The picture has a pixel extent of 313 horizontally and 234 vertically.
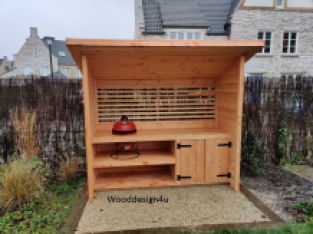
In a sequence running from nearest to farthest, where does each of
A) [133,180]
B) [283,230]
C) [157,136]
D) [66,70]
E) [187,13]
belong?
1. [283,230]
2. [157,136]
3. [133,180]
4. [187,13]
5. [66,70]

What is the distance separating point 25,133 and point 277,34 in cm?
1109

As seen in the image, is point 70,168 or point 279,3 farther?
point 279,3

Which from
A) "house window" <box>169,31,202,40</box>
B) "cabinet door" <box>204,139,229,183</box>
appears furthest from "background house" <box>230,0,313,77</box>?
"cabinet door" <box>204,139,229,183</box>

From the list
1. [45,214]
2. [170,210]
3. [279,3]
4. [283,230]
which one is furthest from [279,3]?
[45,214]

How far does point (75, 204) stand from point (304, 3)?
1264 cm

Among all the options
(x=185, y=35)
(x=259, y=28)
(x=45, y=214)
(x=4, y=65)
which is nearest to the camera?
(x=45, y=214)

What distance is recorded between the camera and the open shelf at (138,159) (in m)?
2.86

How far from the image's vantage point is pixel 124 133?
3.03m

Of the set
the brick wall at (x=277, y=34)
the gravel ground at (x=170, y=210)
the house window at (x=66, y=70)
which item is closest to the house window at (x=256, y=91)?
the gravel ground at (x=170, y=210)

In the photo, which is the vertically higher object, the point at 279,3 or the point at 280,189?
the point at 279,3

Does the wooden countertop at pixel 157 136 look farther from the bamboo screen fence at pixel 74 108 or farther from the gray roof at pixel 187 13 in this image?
the gray roof at pixel 187 13

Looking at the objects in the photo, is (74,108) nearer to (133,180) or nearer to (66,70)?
(133,180)

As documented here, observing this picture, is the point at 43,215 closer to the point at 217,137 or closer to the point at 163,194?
the point at 163,194

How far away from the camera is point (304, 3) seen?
10055 millimetres
